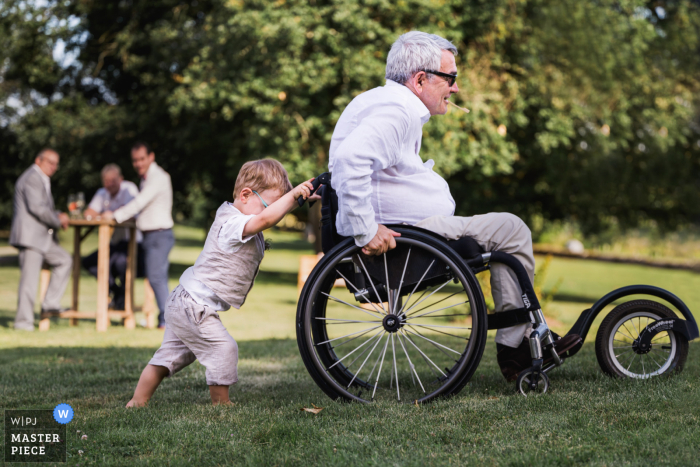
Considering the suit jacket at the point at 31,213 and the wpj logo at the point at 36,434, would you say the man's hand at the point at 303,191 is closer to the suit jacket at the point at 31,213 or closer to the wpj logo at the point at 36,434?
the wpj logo at the point at 36,434

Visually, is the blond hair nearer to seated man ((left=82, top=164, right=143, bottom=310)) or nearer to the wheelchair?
the wheelchair

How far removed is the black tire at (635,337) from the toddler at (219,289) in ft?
4.94

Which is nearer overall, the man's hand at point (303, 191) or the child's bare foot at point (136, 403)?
the man's hand at point (303, 191)

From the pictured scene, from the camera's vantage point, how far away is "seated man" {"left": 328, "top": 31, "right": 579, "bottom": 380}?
290 cm

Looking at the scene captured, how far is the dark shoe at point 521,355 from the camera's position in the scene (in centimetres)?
310

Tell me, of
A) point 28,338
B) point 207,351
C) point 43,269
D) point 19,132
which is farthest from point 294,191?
point 19,132

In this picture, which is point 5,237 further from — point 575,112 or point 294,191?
point 294,191

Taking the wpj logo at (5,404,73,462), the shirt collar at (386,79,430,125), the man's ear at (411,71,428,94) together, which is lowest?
the wpj logo at (5,404,73,462)

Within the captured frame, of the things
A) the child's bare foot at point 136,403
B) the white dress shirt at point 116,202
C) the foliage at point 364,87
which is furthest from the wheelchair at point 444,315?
the foliage at point 364,87

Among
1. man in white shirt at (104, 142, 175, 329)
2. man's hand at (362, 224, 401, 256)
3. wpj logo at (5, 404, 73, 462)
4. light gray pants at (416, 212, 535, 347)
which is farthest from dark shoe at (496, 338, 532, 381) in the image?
man in white shirt at (104, 142, 175, 329)

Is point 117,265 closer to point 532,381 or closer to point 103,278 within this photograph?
point 103,278

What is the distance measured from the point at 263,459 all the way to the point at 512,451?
80 cm

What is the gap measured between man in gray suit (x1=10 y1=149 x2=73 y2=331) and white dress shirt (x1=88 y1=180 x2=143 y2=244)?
73cm

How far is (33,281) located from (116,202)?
1.29m
